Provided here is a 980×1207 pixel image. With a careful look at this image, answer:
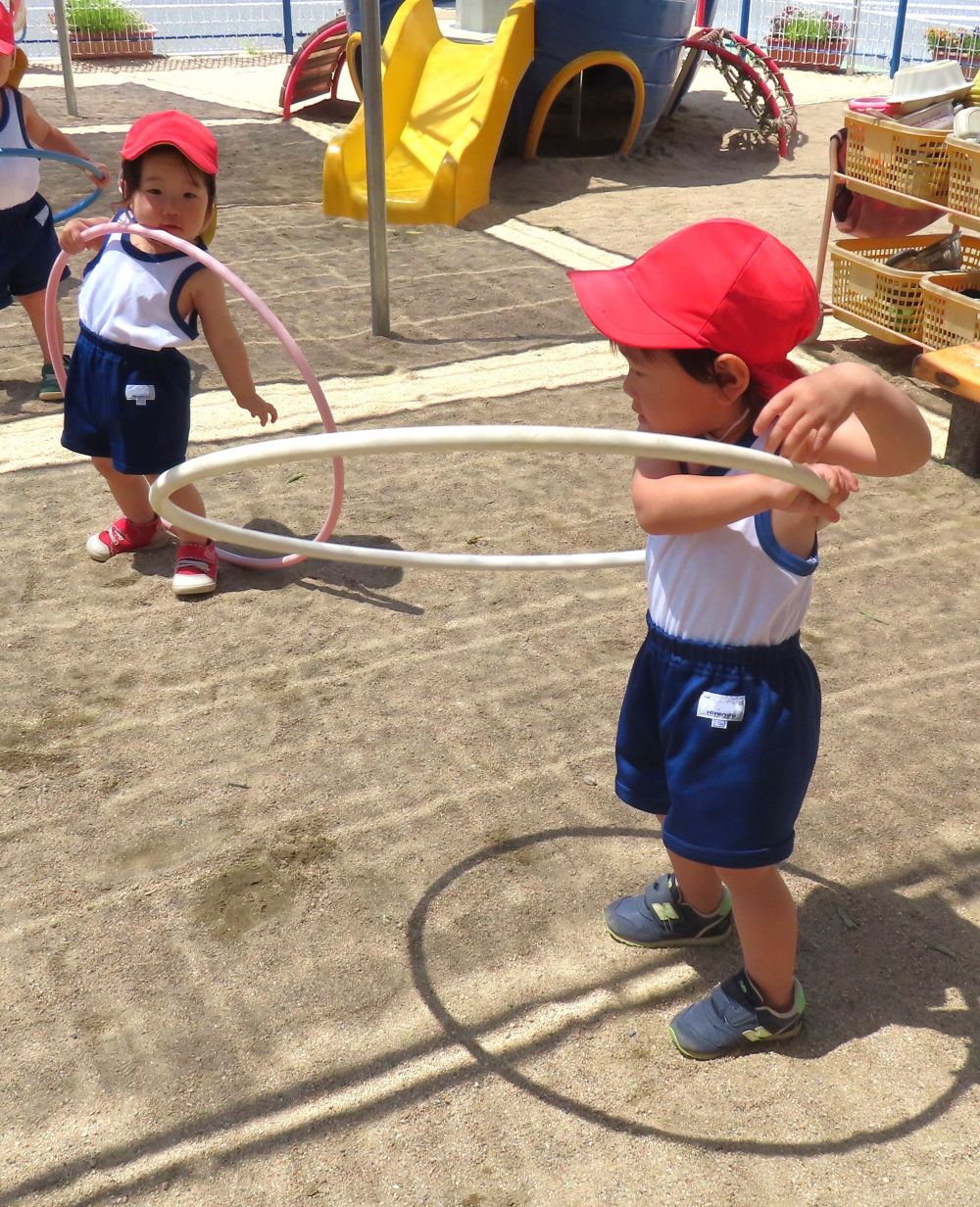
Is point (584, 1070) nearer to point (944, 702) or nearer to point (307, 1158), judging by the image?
point (307, 1158)

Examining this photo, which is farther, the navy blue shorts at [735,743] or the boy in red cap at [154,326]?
the boy in red cap at [154,326]

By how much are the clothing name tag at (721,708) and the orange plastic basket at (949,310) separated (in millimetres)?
4207

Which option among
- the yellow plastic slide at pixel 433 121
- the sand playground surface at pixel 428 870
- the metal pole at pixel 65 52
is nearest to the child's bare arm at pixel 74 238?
the sand playground surface at pixel 428 870

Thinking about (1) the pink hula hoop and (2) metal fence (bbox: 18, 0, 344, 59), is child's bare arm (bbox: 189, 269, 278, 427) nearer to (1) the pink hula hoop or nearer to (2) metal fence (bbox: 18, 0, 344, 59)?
(1) the pink hula hoop

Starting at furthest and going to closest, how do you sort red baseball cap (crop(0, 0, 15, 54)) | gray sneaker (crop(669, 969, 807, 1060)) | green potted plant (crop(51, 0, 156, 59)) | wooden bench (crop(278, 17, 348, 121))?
1. green potted plant (crop(51, 0, 156, 59))
2. wooden bench (crop(278, 17, 348, 121))
3. red baseball cap (crop(0, 0, 15, 54))
4. gray sneaker (crop(669, 969, 807, 1060))

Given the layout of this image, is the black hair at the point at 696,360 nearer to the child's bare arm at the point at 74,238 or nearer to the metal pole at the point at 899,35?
the child's bare arm at the point at 74,238

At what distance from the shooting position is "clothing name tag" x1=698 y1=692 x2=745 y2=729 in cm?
231

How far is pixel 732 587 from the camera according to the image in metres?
2.27

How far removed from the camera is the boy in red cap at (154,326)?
4.15 meters

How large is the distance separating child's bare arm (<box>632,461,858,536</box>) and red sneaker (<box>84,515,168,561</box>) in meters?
3.00

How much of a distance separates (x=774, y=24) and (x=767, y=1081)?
19.8 metres

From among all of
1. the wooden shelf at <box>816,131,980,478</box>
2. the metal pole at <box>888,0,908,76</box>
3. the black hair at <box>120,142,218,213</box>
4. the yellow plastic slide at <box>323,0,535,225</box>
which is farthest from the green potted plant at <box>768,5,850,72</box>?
the black hair at <box>120,142,218,213</box>

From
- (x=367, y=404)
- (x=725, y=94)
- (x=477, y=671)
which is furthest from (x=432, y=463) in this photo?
(x=725, y=94)

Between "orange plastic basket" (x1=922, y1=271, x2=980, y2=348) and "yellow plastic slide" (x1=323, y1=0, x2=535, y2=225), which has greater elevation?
"yellow plastic slide" (x1=323, y1=0, x2=535, y2=225)
